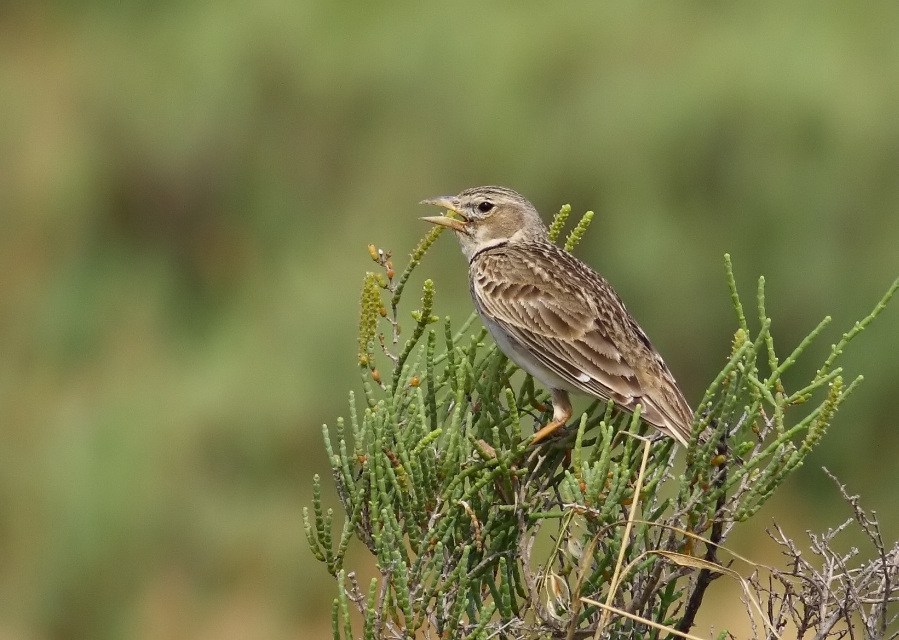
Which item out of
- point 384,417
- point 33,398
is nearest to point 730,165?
point 33,398

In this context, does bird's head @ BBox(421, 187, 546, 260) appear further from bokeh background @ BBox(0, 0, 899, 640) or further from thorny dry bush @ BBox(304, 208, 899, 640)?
bokeh background @ BBox(0, 0, 899, 640)

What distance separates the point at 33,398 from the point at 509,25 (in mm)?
5791

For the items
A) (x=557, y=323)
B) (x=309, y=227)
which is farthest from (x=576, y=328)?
(x=309, y=227)

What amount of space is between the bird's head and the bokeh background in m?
5.29

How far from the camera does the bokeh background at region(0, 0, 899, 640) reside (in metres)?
11.0

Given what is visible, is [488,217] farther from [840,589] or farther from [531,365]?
→ [840,589]

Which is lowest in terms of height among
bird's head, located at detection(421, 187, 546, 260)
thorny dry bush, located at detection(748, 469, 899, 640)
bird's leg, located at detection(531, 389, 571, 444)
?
thorny dry bush, located at detection(748, 469, 899, 640)

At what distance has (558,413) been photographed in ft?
14.2

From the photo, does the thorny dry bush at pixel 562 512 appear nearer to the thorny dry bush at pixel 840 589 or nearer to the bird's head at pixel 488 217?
the thorny dry bush at pixel 840 589

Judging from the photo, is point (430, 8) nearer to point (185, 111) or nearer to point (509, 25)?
point (509, 25)

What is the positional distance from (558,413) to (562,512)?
2.86 ft

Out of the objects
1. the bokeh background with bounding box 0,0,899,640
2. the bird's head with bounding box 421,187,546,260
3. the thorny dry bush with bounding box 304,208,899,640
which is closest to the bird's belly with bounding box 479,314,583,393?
the thorny dry bush with bounding box 304,208,899,640

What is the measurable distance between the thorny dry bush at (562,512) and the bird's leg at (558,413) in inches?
2.5

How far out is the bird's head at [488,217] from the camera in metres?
5.57
